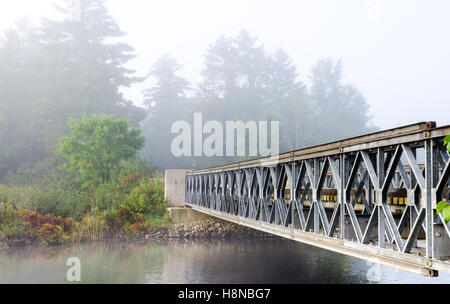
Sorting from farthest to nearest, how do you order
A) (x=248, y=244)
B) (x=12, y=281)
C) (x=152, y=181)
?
(x=152, y=181), (x=248, y=244), (x=12, y=281)

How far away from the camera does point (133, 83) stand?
7631 centimetres

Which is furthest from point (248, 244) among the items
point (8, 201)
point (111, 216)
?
point (8, 201)

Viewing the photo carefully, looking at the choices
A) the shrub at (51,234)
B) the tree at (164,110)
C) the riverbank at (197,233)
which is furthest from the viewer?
the tree at (164,110)

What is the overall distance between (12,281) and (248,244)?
47.5 ft

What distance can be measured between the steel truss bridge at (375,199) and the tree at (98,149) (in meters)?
23.0

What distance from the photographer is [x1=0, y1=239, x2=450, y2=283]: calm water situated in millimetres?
20378

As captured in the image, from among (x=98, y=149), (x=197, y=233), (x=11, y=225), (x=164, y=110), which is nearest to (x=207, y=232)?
(x=197, y=233)

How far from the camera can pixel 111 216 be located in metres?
31.5

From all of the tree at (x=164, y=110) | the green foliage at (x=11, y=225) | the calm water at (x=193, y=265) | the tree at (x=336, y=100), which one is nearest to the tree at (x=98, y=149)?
the green foliage at (x=11, y=225)
